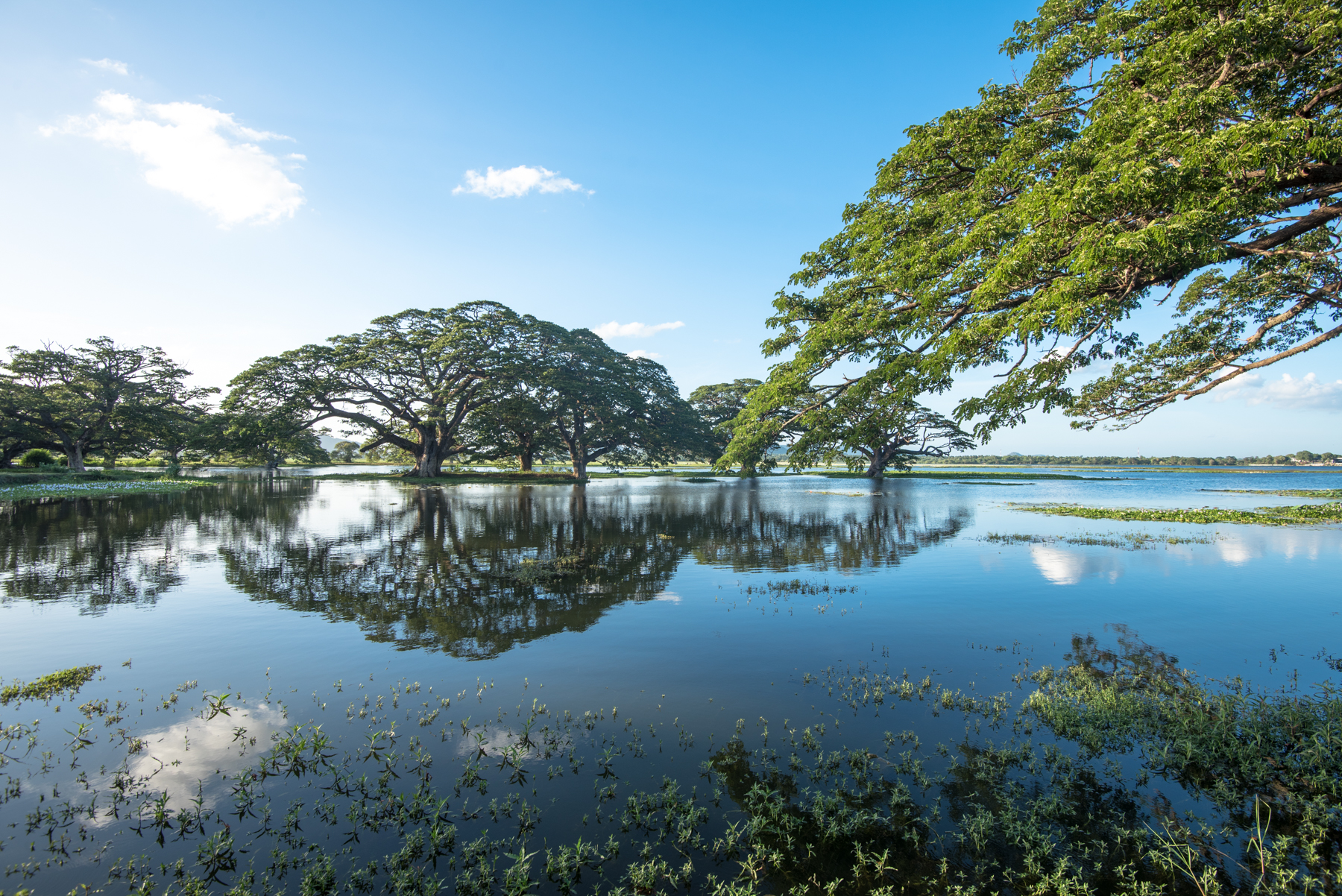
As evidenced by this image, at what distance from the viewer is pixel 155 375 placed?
5212 centimetres

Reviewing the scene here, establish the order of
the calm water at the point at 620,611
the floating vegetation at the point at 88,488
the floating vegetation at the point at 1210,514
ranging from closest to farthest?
1. the calm water at the point at 620,611
2. the floating vegetation at the point at 1210,514
3. the floating vegetation at the point at 88,488

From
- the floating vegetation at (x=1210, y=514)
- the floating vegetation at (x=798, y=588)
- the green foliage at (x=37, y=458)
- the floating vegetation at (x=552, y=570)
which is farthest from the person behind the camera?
the green foliage at (x=37, y=458)

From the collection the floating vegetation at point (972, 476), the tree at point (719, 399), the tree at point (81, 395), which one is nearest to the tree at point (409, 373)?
the tree at point (81, 395)

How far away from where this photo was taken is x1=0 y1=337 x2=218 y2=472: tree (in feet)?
137

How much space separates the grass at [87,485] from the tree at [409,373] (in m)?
8.84

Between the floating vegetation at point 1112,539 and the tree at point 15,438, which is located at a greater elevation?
the tree at point 15,438

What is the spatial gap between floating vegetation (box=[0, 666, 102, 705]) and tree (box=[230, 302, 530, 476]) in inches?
1557

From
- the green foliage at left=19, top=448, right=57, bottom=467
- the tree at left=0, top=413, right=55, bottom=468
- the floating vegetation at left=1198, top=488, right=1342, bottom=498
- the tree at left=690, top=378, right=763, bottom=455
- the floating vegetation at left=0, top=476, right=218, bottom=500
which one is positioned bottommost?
the floating vegetation at left=1198, top=488, right=1342, bottom=498

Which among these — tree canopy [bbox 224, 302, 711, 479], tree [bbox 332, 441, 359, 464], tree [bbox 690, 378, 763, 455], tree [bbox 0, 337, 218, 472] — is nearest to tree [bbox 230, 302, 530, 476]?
tree canopy [bbox 224, 302, 711, 479]

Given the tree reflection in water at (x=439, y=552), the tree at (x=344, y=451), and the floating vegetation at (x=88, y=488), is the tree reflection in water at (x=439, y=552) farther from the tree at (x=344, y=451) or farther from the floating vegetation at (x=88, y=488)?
the tree at (x=344, y=451)

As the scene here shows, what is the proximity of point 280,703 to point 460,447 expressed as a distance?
51.9 m

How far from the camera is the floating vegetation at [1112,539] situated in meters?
17.5

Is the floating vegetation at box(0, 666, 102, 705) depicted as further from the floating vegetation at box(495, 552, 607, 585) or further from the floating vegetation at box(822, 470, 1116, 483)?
the floating vegetation at box(822, 470, 1116, 483)

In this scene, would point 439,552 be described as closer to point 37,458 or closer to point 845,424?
point 845,424
